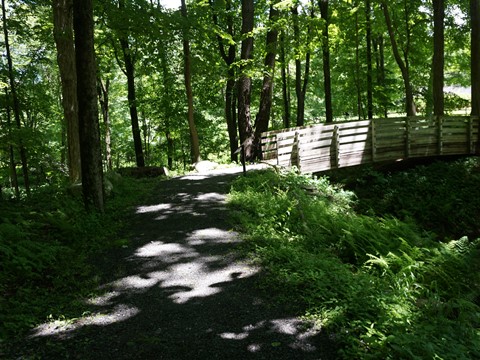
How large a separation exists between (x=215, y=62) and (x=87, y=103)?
8318mm

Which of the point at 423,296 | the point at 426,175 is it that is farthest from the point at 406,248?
the point at 426,175

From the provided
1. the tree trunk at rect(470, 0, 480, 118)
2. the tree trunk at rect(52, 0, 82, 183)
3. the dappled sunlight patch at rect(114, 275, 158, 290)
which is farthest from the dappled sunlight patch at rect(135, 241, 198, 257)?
the tree trunk at rect(470, 0, 480, 118)

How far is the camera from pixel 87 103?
7457mm

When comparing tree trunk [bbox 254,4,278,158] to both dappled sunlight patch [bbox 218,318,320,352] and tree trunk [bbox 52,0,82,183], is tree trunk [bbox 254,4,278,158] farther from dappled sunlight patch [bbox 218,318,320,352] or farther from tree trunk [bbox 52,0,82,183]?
dappled sunlight patch [bbox 218,318,320,352]

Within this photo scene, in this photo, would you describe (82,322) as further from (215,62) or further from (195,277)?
(215,62)

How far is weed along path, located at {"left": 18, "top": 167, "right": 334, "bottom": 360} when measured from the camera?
3527 millimetres

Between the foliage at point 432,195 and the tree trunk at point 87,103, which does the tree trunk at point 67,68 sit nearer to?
the tree trunk at point 87,103

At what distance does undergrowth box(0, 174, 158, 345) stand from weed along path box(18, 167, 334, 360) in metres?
0.28

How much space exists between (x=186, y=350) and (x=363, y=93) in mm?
21658

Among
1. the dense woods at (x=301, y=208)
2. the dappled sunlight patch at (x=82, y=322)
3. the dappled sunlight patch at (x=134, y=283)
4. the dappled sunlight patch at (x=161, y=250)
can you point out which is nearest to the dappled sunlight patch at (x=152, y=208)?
the dense woods at (x=301, y=208)

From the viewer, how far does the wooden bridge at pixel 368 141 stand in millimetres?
12664

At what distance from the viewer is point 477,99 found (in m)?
15.7

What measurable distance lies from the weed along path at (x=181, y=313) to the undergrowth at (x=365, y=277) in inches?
14.1

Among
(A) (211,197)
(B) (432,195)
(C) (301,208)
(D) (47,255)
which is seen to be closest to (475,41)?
(B) (432,195)
